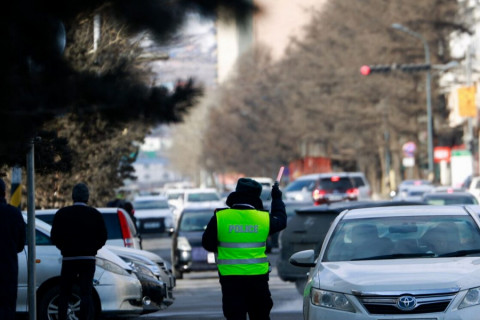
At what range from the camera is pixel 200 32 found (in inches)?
179

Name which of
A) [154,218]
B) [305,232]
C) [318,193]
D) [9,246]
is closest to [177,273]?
[305,232]

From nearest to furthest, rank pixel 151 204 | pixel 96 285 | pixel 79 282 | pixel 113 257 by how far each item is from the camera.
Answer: pixel 79 282, pixel 96 285, pixel 113 257, pixel 151 204

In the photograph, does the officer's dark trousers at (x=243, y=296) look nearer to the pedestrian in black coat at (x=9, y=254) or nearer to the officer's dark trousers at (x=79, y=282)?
the pedestrian in black coat at (x=9, y=254)

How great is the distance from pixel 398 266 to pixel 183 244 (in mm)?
14887

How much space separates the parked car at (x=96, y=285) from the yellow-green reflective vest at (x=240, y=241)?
430 cm

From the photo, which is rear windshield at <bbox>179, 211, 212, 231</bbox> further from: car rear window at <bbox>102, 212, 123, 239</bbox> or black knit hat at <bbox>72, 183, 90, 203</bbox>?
black knit hat at <bbox>72, 183, 90, 203</bbox>

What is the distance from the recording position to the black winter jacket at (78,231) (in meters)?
11.8

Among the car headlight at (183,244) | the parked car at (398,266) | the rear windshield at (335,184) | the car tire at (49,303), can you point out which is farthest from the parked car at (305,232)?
the rear windshield at (335,184)

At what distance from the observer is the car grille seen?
29.0ft

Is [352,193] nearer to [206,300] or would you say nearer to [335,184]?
[335,184]

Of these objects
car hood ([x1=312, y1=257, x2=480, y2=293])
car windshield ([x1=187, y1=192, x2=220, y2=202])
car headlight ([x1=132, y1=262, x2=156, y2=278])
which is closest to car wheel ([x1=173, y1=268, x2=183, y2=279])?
car headlight ([x1=132, y1=262, x2=156, y2=278])

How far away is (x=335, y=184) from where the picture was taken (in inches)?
1492

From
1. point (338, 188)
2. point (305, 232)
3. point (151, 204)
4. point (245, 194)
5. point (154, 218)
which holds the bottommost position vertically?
point (154, 218)

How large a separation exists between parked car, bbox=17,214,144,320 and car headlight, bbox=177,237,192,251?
10050 mm
